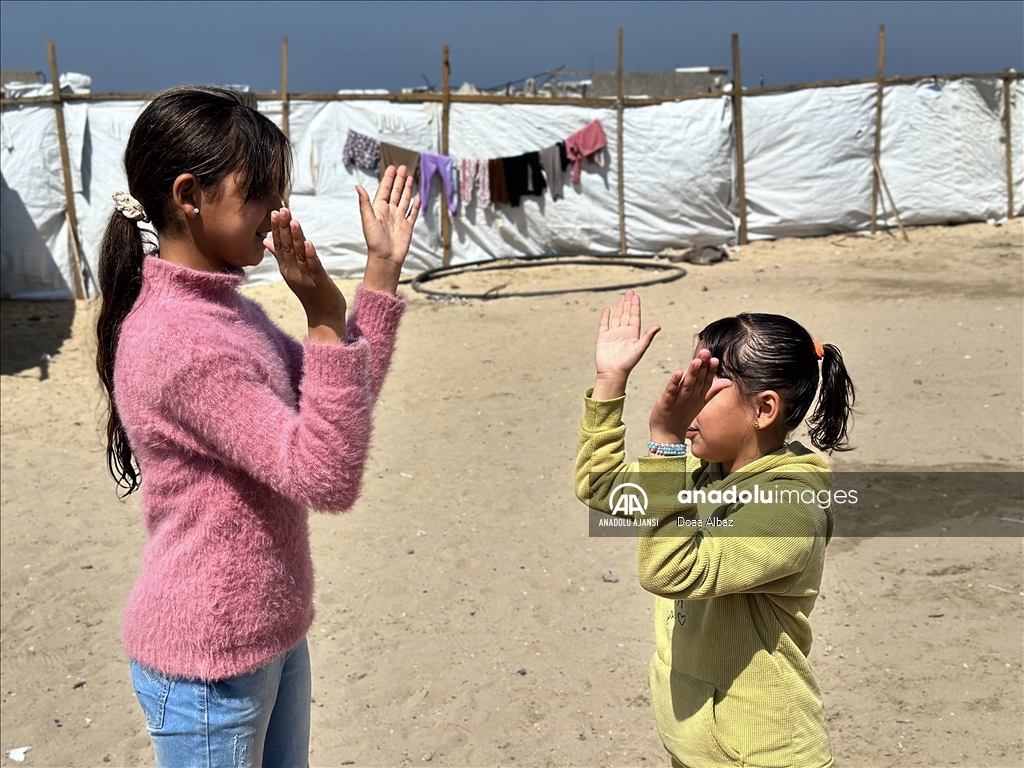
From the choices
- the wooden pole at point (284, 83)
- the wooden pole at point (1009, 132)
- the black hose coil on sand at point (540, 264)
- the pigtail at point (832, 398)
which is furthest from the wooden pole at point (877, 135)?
the pigtail at point (832, 398)

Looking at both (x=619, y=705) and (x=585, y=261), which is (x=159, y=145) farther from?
(x=585, y=261)

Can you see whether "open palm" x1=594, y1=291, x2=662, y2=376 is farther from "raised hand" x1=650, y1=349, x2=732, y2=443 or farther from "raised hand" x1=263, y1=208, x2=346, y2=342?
"raised hand" x1=263, y1=208, x2=346, y2=342

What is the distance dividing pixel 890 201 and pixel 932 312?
5199 mm

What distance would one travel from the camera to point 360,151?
11.6 meters

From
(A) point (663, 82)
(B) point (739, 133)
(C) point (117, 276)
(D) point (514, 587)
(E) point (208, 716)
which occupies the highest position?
(A) point (663, 82)

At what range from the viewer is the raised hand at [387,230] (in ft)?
5.02

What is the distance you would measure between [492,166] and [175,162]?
10.9 m

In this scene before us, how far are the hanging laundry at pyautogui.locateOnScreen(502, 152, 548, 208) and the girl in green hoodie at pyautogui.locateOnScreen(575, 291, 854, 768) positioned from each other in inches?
419

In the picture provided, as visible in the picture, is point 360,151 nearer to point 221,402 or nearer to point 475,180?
point 475,180

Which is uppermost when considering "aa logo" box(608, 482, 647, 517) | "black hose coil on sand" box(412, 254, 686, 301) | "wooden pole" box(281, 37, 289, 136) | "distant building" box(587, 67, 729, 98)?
"distant building" box(587, 67, 729, 98)

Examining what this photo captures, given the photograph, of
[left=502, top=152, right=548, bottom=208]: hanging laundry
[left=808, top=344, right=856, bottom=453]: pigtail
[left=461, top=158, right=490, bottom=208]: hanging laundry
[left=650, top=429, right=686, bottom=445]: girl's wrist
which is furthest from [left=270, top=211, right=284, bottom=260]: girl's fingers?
[left=502, top=152, right=548, bottom=208]: hanging laundry

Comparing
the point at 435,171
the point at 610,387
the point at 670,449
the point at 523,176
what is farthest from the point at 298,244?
the point at 523,176

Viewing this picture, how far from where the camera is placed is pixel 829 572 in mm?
3871

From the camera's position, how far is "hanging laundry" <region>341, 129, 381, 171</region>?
1159 centimetres
